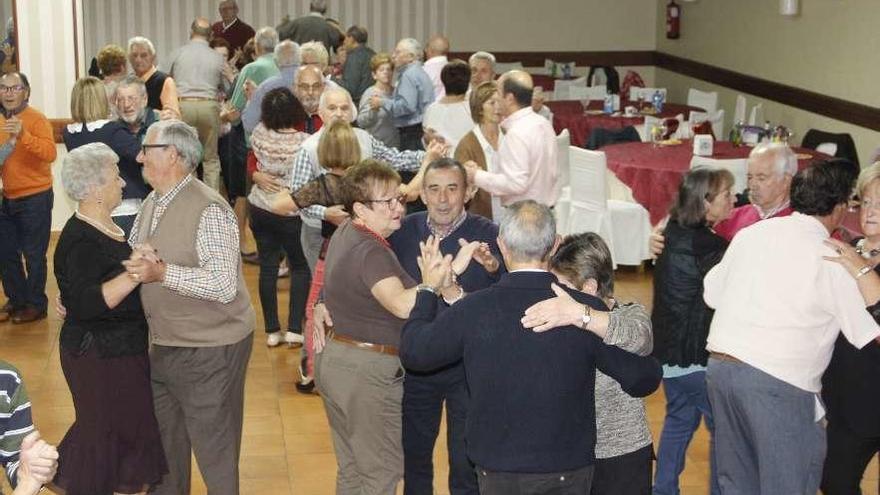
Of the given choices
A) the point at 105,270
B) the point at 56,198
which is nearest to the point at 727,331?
the point at 105,270

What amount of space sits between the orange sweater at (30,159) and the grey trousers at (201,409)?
3.38 meters

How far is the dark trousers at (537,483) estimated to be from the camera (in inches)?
133

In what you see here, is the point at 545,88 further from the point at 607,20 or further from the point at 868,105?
the point at 868,105

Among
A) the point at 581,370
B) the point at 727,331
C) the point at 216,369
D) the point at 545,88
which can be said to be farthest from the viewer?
the point at 545,88

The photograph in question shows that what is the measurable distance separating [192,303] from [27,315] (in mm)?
3834

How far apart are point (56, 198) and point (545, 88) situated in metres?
6.33

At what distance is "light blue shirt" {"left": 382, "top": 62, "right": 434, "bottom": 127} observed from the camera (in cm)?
862

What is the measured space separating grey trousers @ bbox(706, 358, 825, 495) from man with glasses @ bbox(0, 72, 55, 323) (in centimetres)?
466

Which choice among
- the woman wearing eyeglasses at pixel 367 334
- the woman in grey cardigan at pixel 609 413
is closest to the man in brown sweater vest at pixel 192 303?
the woman wearing eyeglasses at pixel 367 334

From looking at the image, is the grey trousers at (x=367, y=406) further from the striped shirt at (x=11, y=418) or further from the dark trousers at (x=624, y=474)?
the striped shirt at (x=11, y=418)

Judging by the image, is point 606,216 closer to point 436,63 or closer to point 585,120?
point 436,63

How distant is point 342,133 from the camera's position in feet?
17.7

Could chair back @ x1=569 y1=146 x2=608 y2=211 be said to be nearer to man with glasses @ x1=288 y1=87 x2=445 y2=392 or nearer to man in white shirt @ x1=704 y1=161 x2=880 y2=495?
man with glasses @ x1=288 y1=87 x2=445 y2=392

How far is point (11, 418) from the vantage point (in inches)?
115
